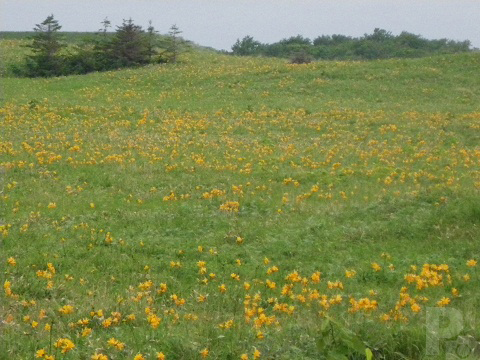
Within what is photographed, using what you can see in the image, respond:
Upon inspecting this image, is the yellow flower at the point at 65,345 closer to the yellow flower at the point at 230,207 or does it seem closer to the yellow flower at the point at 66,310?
the yellow flower at the point at 66,310

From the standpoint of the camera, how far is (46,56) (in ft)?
118

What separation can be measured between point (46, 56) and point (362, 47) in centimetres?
3479

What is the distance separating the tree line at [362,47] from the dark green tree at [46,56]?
22.9 m

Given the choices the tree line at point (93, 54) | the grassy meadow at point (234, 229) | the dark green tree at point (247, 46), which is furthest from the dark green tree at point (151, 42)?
the dark green tree at point (247, 46)

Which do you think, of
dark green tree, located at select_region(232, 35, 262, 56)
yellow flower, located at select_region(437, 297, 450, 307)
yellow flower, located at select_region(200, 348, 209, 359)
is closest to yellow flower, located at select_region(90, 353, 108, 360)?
yellow flower, located at select_region(200, 348, 209, 359)

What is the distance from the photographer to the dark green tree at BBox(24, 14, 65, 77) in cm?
3569

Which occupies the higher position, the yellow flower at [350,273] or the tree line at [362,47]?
the tree line at [362,47]

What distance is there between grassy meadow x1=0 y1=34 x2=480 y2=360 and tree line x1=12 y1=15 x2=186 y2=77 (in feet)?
38.0

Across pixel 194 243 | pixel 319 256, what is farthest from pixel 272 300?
pixel 194 243

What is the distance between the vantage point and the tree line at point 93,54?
118 feet

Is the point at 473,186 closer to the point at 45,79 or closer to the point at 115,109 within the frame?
the point at 115,109

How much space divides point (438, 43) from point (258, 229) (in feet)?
189

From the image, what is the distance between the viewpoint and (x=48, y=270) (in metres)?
8.21

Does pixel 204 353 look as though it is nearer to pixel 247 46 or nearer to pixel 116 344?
pixel 116 344
